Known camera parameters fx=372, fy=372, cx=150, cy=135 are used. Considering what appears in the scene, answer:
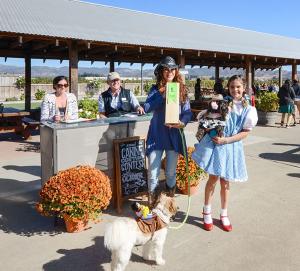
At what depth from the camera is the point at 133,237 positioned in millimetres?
3211

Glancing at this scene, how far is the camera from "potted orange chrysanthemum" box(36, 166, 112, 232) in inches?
160

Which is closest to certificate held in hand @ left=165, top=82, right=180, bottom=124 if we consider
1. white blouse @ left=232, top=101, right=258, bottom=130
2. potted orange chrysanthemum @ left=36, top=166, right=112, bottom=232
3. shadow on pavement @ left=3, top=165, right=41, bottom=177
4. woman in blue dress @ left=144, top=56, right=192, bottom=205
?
woman in blue dress @ left=144, top=56, right=192, bottom=205

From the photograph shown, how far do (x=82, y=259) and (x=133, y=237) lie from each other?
0.80 metres

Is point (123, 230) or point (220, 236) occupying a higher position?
point (123, 230)

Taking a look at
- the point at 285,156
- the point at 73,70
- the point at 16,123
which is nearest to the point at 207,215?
the point at 285,156

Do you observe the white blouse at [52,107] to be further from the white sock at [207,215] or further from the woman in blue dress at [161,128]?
the white sock at [207,215]

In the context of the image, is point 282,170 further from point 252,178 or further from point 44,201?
point 44,201

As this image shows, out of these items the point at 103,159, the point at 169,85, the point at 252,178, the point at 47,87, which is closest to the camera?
the point at 169,85

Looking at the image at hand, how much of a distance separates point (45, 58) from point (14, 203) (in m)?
14.2

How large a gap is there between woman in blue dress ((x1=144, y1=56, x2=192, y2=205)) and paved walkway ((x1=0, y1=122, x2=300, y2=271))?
78 centimetres

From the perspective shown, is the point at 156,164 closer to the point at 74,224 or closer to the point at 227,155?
the point at 227,155

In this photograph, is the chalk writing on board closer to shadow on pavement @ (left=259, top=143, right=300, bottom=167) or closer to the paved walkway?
the paved walkway

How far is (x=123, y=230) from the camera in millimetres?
3105

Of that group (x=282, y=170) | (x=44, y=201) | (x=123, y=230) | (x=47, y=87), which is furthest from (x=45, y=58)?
(x=47, y=87)
